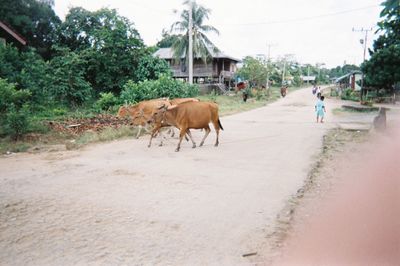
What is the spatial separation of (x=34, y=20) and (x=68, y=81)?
16.8m

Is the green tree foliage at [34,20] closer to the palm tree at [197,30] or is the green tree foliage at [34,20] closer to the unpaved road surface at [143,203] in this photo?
the palm tree at [197,30]

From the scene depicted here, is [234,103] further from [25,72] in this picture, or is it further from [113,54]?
[25,72]

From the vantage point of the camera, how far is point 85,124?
13.4 meters

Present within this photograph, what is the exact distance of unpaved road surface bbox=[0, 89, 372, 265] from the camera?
3984 millimetres

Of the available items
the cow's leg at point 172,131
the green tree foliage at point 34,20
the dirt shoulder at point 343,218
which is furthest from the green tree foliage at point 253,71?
the dirt shoulder at point 343,218

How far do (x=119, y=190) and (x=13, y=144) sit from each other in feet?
18.8

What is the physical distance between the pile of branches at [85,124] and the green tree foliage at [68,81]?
17.8 feet

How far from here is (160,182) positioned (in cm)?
666

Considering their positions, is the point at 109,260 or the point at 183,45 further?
the point at 183,45

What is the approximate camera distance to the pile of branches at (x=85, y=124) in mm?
12538

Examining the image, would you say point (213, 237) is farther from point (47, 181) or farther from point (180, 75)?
point (180, 75)

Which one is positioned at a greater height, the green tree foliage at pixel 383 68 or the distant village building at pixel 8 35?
the distant village building at pixel 8 35

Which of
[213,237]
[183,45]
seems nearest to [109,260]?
[213,237]

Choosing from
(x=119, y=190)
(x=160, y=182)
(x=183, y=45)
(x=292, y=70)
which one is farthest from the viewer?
(x=292, y=70)
